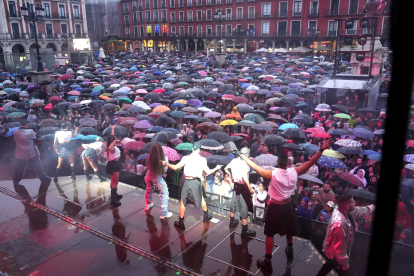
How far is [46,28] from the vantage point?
156ft

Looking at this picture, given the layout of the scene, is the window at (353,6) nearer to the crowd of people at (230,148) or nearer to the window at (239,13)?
the window at (239,13)

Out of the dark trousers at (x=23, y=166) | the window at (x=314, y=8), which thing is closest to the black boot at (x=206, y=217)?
the dark trousers at (x=23, y=166)

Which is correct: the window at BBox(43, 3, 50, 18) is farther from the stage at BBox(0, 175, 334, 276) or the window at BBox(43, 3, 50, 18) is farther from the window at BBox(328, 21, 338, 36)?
the stage at BBox(0, 175, 334, 276)

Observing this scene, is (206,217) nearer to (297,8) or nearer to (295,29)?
(295,29)

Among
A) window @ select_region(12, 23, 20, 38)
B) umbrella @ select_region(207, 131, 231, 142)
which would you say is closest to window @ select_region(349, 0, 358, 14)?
umbrella @ select_region(207, 131, 231, 142)

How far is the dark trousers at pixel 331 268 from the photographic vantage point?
4258mm

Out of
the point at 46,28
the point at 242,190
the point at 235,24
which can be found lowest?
the point at 242,190

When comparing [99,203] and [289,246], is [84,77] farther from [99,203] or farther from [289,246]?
[289,246]

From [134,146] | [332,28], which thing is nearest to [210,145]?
[134,146]

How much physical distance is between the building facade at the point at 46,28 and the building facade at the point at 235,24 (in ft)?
45.8

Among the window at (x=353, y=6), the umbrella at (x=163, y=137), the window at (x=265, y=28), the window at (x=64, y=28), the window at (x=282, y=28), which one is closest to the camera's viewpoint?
the umbrella at (x=163, y=137)

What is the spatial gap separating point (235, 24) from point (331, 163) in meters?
46.6

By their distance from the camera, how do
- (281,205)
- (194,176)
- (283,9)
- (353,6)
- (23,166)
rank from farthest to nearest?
(283,9)
(353,6)
(23,166)
(194,176)
(281,205)

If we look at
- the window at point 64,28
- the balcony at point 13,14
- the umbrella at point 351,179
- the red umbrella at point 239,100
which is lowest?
the umbrella at point 351,179
